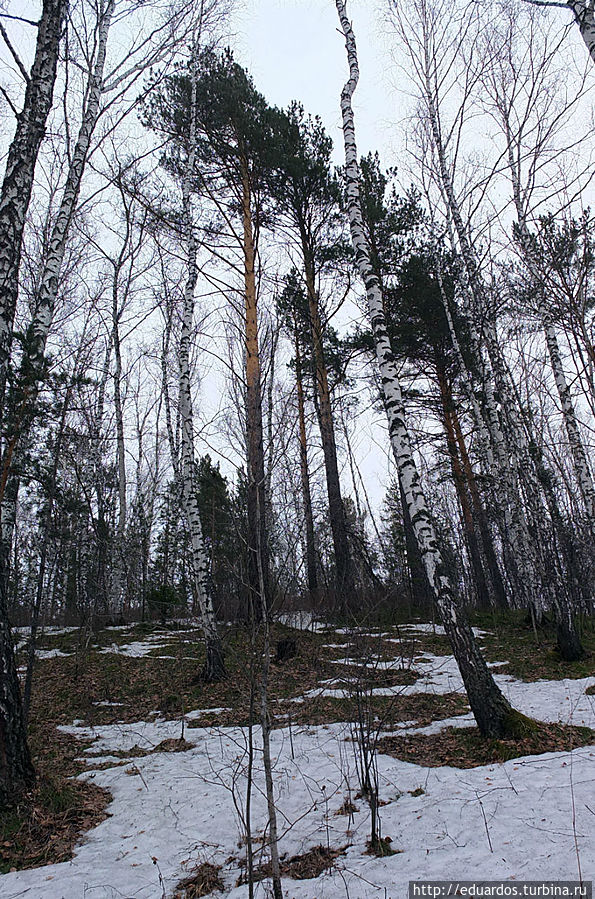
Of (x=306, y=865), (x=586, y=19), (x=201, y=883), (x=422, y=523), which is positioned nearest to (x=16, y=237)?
(x=422, y=523)

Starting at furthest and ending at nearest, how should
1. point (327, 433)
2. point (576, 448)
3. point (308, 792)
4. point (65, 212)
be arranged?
point (327, 433)
point (576, 448)
point (65, 212)
point (308, 792)

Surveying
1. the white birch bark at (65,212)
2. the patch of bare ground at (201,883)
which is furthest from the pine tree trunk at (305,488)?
the patch of bare ground at (201,883)

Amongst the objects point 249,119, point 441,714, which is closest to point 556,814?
point 441,714

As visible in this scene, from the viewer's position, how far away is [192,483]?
7328 mm

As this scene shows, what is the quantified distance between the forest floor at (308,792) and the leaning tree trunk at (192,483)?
52 centimetres

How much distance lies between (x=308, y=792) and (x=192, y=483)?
4559mm

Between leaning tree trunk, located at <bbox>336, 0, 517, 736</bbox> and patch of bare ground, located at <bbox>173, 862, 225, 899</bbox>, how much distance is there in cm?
243

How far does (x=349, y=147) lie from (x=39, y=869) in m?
7.64

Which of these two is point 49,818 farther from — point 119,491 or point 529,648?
point 119,491

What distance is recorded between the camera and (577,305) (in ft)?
13.4

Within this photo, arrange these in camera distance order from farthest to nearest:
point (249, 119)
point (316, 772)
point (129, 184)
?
point (249, 119) < point (129, 184) < point (316, 772)

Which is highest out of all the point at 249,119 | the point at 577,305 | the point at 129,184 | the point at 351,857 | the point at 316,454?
the point at 249,119

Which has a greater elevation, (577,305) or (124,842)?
(577,305)

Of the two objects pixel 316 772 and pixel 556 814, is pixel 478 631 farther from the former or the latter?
pixel 556 814
